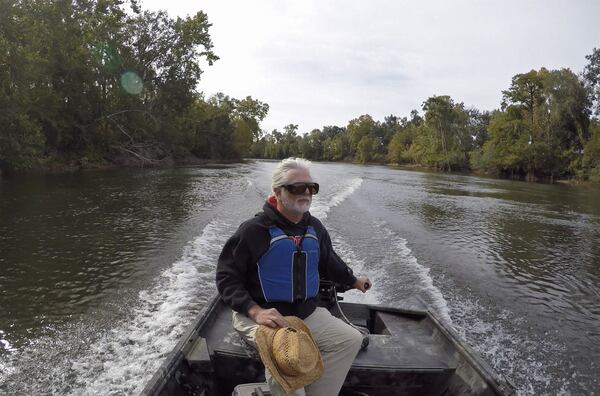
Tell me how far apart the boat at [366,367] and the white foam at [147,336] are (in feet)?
4.06

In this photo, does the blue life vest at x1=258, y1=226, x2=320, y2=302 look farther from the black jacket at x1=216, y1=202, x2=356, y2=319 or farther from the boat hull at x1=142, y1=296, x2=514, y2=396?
the boat hull at x1=142, y1=296, x2=514, y2=396

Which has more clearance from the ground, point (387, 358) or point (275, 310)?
point (275, 310)

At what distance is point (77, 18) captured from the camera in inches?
1268

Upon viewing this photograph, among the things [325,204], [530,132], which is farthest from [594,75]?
[325,204]

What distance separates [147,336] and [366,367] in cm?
318

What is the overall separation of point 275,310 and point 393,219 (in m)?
12.7

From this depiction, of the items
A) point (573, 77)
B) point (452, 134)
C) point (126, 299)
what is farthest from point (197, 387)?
point (452, 134)

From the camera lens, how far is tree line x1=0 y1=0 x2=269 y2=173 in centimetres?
2272

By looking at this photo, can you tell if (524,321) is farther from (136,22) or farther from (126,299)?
(136,22)

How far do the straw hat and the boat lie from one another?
35 centimetres

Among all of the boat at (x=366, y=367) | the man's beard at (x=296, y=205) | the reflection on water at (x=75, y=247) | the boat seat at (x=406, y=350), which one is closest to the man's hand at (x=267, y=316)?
the boat at (x=366, y=367)

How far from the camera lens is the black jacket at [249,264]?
3150 mm

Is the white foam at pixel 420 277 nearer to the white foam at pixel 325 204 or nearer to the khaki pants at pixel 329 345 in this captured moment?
the white foam at pixel 325 204

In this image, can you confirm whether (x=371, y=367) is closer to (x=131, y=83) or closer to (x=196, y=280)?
(x=196, y=280)
